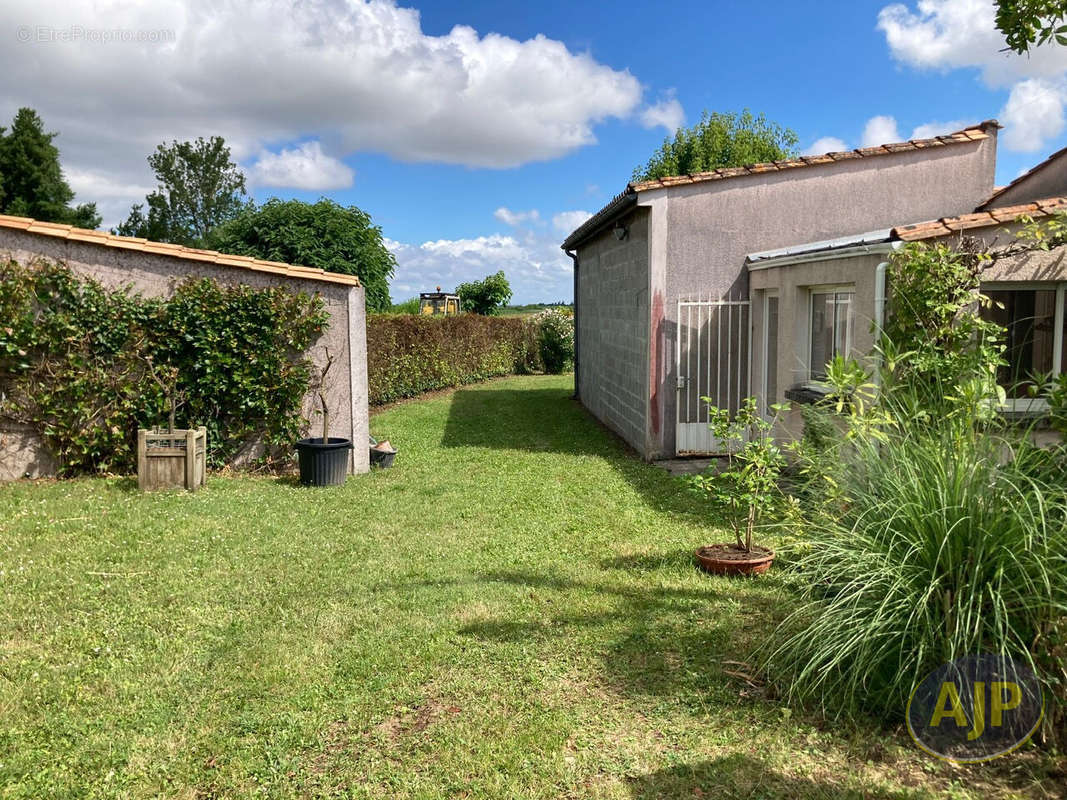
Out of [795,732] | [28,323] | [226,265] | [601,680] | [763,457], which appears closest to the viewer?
[795,732]

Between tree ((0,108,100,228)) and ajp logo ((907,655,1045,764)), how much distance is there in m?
37.7

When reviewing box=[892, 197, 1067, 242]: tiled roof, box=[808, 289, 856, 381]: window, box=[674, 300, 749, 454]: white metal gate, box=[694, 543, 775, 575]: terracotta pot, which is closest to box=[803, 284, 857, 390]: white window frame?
box=[808, 289, 856, 381]: window

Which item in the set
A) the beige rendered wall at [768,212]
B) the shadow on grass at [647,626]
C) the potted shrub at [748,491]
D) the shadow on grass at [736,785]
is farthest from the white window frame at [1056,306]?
the shadow on grass at [736,785]

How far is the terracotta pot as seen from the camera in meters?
5.53

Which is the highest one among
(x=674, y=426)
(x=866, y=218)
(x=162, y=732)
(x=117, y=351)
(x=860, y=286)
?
(x=866, y=218)

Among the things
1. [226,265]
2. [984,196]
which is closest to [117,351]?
[226,265]

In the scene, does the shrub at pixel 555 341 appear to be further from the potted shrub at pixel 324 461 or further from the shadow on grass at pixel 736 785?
the shadow on grass at pixel 736 785

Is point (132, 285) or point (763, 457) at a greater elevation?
point (132, 285)

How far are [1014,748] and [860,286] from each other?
5.21 m

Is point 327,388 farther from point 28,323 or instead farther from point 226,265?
point 28,323

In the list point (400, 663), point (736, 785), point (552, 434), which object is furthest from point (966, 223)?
point (552, 434)

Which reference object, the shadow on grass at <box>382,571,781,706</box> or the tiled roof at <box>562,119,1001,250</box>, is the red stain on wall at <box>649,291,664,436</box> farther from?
the shadow on grass at <box>382,571,781,706</box>

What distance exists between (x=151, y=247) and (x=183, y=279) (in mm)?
496

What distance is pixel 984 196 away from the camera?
10.6 m
